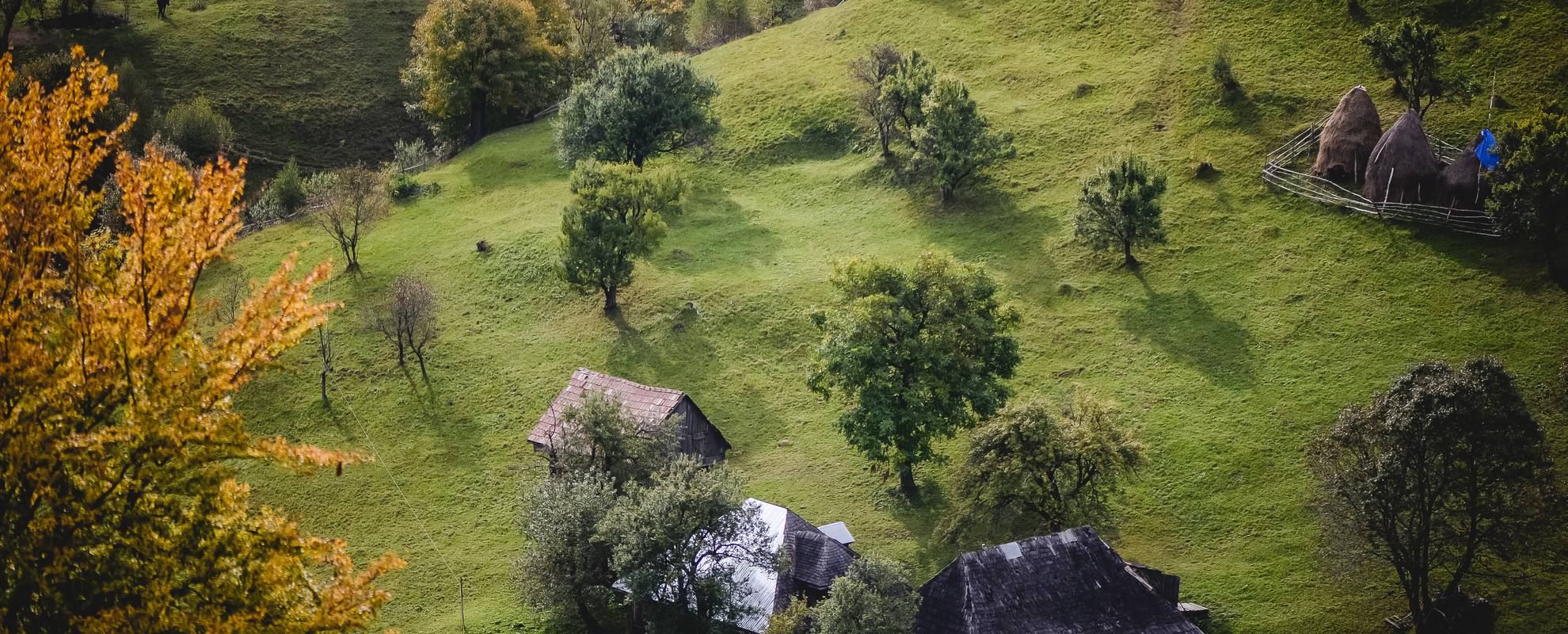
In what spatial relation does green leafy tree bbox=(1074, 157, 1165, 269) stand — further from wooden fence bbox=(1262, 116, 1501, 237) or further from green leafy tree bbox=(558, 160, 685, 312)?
green leafy tree bbox=(558, 160, 685, 312)

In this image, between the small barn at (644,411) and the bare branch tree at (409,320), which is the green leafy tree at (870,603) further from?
the bare branch tree at (409,320)

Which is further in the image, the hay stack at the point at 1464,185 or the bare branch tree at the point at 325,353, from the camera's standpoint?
the bare branch tree at the point at 325,353

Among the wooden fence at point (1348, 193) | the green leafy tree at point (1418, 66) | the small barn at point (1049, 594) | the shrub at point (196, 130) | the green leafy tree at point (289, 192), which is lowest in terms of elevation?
the small barn at point (1049, 594)

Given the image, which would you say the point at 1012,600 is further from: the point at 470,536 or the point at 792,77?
the point at 792,77

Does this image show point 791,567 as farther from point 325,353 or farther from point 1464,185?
point 1464,185

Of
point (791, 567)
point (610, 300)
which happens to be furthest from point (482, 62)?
point (791, 567)

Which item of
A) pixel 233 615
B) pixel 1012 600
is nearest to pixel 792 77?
pixel 1012 600

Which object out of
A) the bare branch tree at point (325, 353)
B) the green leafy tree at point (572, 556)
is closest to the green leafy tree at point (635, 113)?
the bare branch tree at point (325, 353)

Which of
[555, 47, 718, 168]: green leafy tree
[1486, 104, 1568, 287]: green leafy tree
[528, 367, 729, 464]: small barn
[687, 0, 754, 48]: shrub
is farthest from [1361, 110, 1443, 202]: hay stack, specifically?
[687, 0, 754, 48]: shrub
